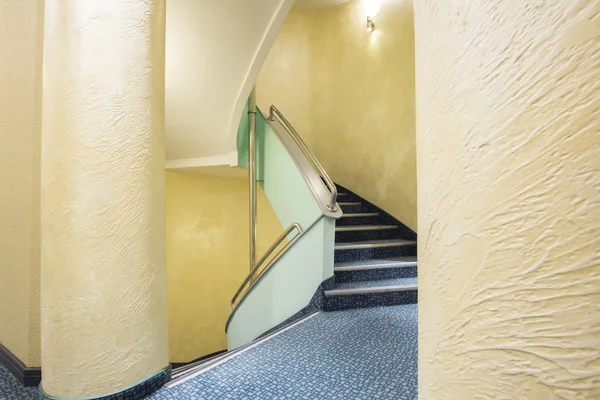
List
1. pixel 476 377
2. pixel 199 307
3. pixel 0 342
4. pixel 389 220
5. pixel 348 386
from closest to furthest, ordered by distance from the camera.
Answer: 1. pixel 476 377
2. pixel 348 386
3. pixel 0 342
4. pixel 389 220
5. pixel 199 307

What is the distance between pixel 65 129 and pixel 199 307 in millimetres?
5210

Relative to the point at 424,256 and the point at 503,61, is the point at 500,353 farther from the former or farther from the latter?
the point at 503,61

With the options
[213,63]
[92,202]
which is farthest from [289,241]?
[92,202]

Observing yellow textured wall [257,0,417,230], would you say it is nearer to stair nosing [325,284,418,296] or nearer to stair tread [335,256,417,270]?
stair tread [335,256,417,270]

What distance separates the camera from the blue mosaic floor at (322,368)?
1.57 metres

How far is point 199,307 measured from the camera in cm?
596

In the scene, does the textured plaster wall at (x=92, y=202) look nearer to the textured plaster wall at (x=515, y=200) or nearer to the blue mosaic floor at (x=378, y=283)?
the textured plaster wall at (x=515, y=200)

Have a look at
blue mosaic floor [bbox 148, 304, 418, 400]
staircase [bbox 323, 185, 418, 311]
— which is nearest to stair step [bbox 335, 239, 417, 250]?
staircase [bbox 323, 185, 418, 311]

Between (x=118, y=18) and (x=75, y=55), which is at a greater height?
(x=118, y=18)

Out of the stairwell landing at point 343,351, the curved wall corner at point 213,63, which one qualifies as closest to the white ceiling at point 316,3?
the curved wall corner at point 213,63

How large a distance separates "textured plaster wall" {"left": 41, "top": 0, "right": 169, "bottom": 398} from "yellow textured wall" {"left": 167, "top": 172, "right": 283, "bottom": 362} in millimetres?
4623

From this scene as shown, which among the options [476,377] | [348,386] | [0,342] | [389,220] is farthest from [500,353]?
[389,220]

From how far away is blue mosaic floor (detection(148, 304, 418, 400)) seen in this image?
5.14 feet

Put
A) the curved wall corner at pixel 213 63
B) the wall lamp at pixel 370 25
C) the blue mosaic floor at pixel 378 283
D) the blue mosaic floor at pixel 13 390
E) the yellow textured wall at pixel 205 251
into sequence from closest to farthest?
1. the blue mosaic floor at pixel 13 390
2. the curved wall corner at pixel 213 63
3. the blue mosaic floor at pixel 378 283
4. the wall lamp at pixel 370 25
5. the yellow textured wall at pixel 205 251
